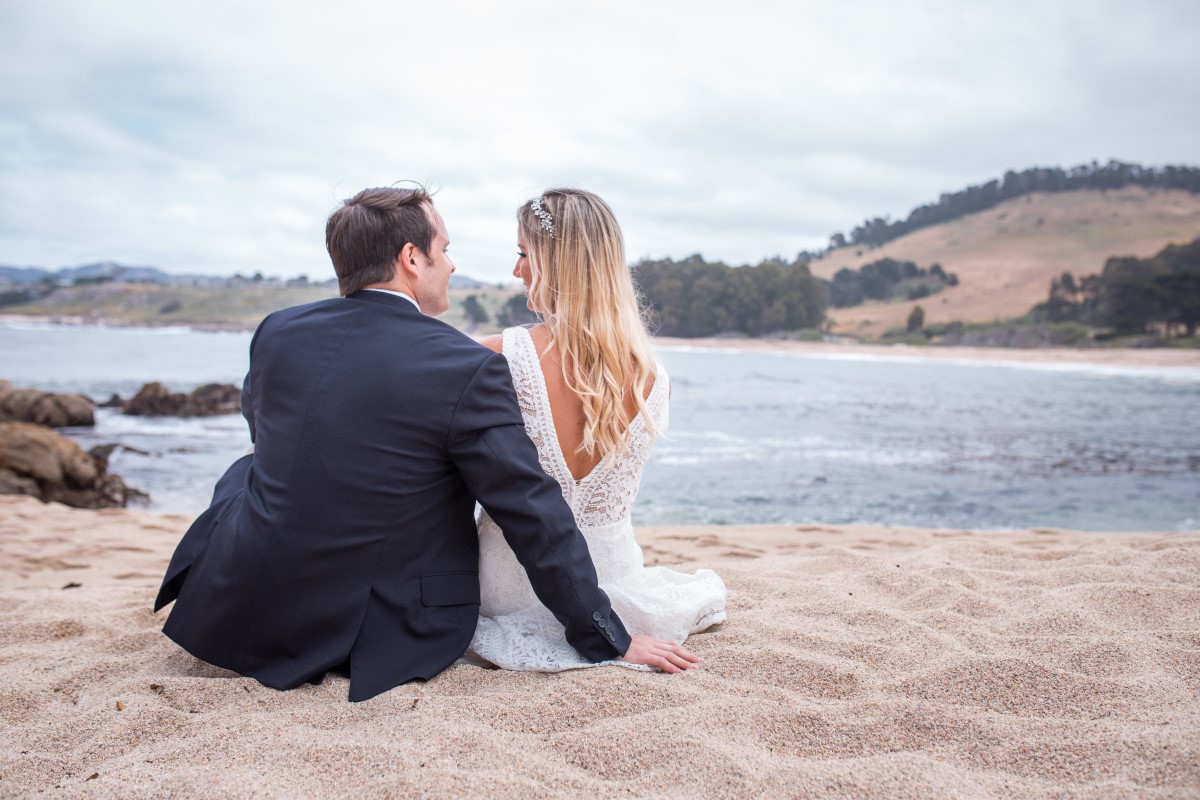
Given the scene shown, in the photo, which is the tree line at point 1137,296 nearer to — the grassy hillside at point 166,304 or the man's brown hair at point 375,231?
the man's brown hair at point 375,231

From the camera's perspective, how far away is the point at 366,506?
2156mm

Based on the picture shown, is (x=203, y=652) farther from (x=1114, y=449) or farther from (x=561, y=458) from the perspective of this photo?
(x=1114, y=449)

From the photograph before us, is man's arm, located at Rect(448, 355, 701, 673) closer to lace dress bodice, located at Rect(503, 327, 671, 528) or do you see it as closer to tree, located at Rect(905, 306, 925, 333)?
lace dress bodice, located at Rect(503, 327, 671, 528)

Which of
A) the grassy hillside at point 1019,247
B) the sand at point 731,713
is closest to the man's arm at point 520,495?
the sand at point 731,713

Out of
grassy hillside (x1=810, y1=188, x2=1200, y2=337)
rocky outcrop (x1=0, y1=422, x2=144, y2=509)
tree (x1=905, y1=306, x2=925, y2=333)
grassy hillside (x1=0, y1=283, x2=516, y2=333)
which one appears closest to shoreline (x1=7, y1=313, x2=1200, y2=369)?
grassy hillside (x1=0, y1=283, x2=516, y2=333)

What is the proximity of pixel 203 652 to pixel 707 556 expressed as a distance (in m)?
3.28

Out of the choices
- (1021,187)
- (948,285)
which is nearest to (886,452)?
(948,285)

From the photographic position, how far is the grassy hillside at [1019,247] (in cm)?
6025

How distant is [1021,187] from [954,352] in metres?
67.6

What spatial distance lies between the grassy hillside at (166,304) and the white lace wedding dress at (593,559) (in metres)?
67.2

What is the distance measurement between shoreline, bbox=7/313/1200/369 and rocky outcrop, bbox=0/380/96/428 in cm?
3271

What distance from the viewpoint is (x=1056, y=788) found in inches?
65.1

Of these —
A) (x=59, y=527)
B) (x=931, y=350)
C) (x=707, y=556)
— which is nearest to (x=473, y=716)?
(x=707, y=556)

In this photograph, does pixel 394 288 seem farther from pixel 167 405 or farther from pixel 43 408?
pixel 167 405
